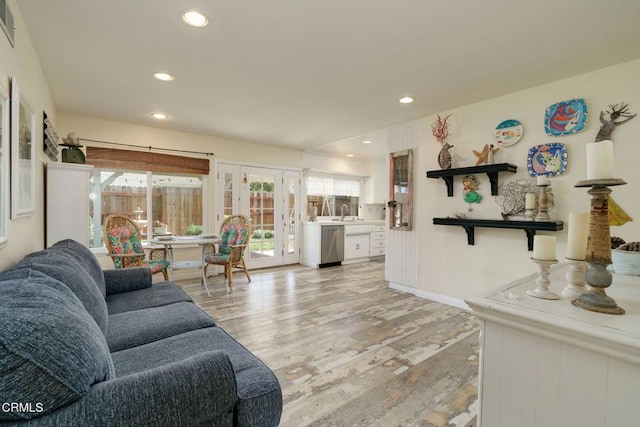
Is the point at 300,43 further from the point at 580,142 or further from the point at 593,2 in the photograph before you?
the point at 580,142

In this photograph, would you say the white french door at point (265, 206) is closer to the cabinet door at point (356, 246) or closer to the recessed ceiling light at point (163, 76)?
the cabinet door at point (356, 246)

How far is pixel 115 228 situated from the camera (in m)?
3.58

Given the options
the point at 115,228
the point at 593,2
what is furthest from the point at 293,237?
the point at 593,2

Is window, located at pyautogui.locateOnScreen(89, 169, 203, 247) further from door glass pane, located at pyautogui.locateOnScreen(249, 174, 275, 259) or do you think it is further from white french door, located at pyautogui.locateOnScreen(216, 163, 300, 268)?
door glass pane, located at pyautogui.locateOnScreen(249, 174, 275, 259)

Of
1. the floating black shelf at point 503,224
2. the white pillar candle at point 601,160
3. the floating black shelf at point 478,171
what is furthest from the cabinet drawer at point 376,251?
the white pillar candle at point 601,160

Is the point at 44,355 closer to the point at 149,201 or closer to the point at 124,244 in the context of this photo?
the point at 124,244

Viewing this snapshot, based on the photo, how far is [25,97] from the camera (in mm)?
1982

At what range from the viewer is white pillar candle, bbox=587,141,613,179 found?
944 millimetres

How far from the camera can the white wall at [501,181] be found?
2381 mm

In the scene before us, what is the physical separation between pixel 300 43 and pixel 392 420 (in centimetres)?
246

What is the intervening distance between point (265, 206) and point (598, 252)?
16.4 ft

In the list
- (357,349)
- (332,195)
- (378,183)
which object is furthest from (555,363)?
(378,183)

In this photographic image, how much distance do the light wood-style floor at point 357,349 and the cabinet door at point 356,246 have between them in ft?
5.36

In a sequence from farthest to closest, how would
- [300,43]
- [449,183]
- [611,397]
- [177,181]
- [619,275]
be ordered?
[177,181]
[449,183]
[300,43]
[619,275]
[611,397]
